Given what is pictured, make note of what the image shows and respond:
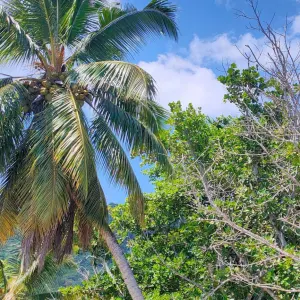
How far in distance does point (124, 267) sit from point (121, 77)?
3366 millimetres

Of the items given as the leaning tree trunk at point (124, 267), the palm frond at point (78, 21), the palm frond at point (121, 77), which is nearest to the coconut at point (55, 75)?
the palm frond at point (121, 77)

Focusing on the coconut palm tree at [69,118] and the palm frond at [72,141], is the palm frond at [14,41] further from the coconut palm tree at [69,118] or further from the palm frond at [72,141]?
the palm frond at [72,141]

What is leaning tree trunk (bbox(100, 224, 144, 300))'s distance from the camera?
751cm

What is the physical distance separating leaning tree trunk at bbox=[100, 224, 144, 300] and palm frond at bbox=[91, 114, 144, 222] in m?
0.77

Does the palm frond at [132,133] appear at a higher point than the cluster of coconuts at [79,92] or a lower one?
lower

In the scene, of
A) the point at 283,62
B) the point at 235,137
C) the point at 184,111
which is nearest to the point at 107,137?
the point at 184,111

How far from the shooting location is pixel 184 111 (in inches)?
342

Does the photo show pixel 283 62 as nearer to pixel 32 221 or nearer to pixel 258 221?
pixel 258 221

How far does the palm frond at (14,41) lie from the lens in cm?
832

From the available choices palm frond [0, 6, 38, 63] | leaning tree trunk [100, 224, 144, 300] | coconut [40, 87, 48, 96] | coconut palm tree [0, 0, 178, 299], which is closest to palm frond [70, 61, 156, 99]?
coconut palm tree [0, 0, 178, 299]

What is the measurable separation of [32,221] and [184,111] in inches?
142

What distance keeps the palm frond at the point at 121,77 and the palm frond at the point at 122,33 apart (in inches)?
45.4

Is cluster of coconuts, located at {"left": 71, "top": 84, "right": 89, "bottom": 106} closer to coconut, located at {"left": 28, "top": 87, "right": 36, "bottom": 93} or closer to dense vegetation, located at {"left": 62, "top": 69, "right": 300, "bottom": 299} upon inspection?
coconut, located at {"left": 28, "top": 87, "right": 36, "bottom": 93}

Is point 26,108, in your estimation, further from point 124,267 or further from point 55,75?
point 124,267
